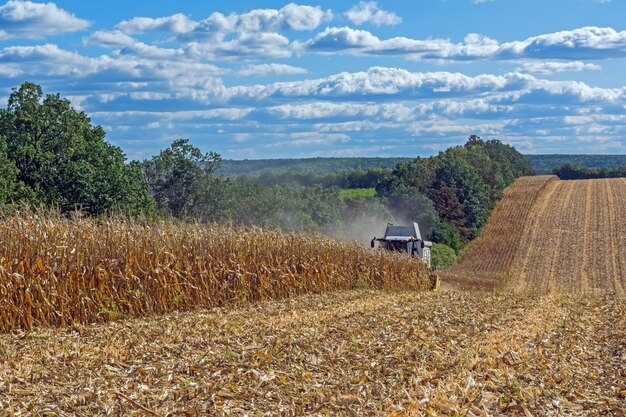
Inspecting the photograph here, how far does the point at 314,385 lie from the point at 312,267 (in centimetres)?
1227

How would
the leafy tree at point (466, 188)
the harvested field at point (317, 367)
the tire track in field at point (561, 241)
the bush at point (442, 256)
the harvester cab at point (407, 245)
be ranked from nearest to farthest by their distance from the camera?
the harvested field at point (317, 367), the harvester cab at point (407, 245), the tire track in field at point (561, 241), the bush at point (442, 256), the leafy tree at point (466, 188)

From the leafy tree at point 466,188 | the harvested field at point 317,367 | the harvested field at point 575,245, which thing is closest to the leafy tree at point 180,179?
the harvested field at point 575,245

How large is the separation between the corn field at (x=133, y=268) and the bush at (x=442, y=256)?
20.2m

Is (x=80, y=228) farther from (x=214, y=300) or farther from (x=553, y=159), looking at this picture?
(x=553, y=159)

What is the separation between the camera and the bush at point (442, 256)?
39.9 m

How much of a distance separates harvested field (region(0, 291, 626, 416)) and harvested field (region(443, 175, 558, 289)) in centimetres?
2033

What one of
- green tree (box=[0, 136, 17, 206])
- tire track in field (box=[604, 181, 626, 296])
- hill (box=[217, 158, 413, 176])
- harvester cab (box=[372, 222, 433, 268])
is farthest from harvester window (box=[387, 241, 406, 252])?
hill (box=[217, 158, 413, 176])

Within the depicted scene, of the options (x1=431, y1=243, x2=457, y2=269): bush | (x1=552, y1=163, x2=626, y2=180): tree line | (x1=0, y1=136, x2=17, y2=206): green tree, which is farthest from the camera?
(x1=552, y1=163, x2=626, y2=180): tree line

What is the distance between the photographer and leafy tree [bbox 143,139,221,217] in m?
29.1

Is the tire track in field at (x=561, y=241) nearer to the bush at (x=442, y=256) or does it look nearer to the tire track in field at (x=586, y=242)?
the tire track in field at (x=586, y=242)

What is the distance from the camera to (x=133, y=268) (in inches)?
582

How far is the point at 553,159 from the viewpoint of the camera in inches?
6708

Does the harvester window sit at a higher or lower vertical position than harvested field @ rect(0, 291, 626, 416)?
lower

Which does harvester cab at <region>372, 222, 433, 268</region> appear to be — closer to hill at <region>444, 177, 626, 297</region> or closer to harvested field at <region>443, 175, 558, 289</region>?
harvested field at <region>443, 175, 558, 289</region>
